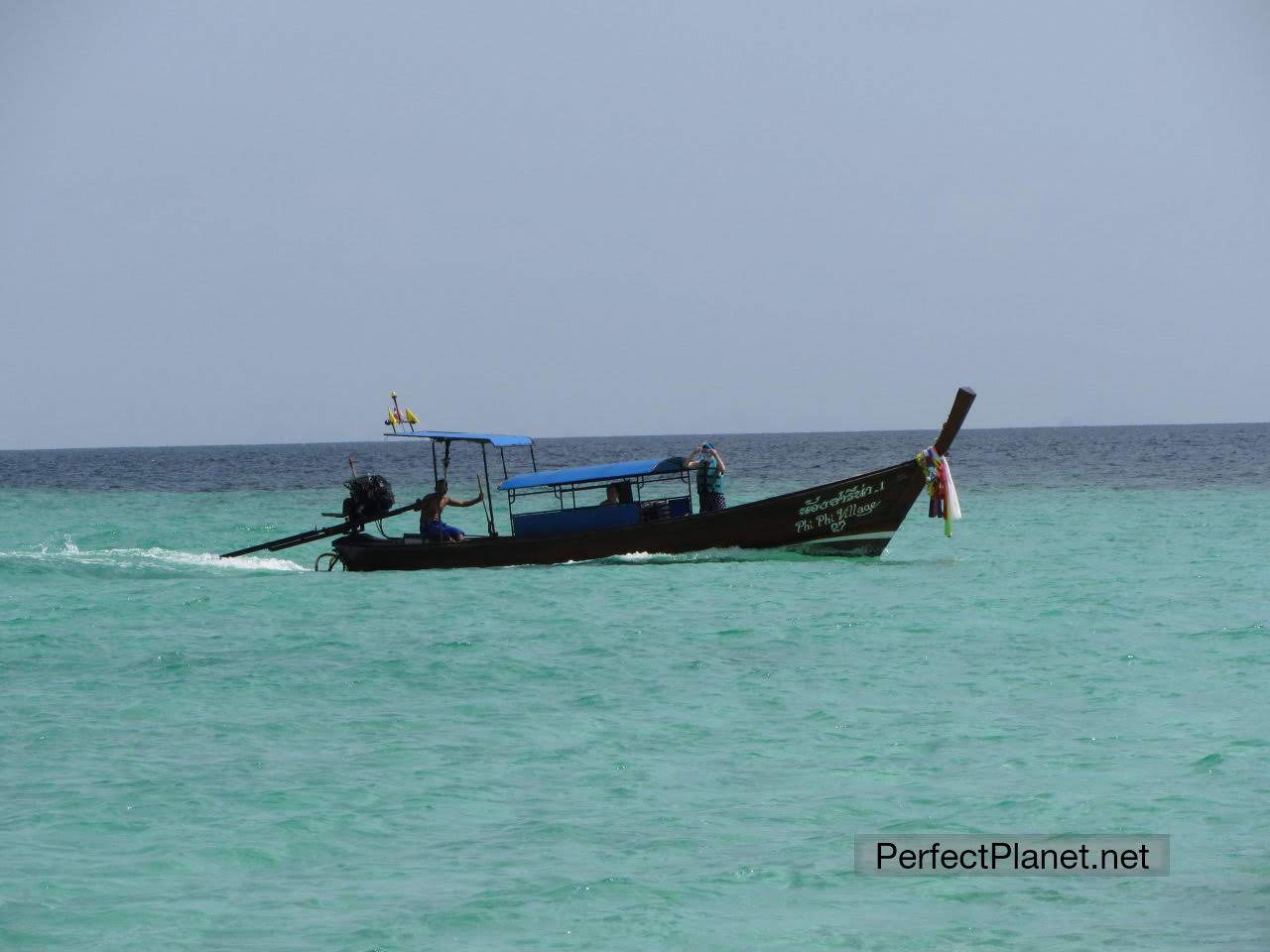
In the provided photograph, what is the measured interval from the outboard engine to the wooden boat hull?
110cm

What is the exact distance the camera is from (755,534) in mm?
22172

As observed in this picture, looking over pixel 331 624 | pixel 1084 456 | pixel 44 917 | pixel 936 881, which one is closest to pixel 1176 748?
pixel 936 881

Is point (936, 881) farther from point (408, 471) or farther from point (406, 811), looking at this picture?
point (408, 471)

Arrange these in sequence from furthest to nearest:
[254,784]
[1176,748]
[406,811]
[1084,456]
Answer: [1084,456] < [1176,748] < [254,784] < [406,811]

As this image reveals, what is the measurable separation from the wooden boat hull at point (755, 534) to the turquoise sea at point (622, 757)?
0.63 meters

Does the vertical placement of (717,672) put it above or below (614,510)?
below

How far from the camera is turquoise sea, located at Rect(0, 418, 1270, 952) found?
7.07 meters

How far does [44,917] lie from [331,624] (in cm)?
1030

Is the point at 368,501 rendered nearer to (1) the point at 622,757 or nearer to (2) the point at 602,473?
(2) the point at 602,473

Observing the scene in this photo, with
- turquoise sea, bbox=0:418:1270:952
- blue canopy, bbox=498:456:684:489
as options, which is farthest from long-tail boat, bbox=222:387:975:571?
turquoise sea, bbox=0:418:1270:952

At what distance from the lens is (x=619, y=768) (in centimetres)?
988

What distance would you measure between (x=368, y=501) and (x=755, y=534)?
7108mm

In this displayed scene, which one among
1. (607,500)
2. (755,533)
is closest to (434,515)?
(607,500)

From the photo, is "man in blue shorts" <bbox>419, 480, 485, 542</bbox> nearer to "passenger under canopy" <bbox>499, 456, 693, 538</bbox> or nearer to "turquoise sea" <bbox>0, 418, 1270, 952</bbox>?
"turquoise sea" <bbox>0, 418, 1270, 952</bbox>
